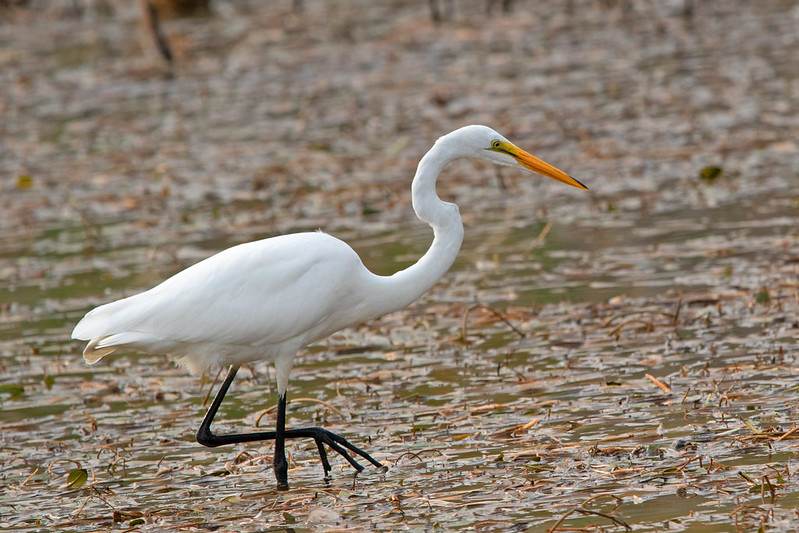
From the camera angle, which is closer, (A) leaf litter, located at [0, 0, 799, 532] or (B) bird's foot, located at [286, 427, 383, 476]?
(A) leaf litter, located at [0, 0, 799, 532]

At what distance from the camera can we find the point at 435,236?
6.32 meters

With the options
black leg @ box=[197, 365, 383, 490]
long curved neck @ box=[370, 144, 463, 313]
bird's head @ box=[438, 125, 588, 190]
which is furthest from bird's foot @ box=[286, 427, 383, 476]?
bird's head @ box=[438, 125, 588, 190]

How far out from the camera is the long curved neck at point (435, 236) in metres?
6.33

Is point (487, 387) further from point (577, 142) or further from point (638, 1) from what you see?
point (638, 1)

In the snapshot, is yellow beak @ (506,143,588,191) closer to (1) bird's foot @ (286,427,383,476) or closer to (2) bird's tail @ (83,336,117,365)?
(1) bird's foot @ (286,427,383,476)

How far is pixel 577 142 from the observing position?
13781 mm

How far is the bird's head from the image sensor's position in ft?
21.1

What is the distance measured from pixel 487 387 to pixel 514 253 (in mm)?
3128

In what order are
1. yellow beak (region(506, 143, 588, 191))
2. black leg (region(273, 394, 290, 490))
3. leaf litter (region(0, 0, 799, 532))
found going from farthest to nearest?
yellow beak (region(506, 143, 588, 191)), black leg (region(273, 394, 290, 490)), leaf litter (region(0, 0, 799, 532))

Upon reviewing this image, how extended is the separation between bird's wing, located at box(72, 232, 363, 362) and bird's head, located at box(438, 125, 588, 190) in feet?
2.63

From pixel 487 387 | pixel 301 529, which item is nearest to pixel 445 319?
pixel 487 387

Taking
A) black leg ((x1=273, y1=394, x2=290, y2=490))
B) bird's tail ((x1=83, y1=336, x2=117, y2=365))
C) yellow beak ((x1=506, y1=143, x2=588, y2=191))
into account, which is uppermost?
yellow beak ((x1=506, y1=143, x2=588, y2=191))

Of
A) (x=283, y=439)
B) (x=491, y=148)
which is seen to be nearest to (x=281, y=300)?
Answer: (x=283, y=439)

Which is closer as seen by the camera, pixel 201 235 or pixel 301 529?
pixel 301 529
